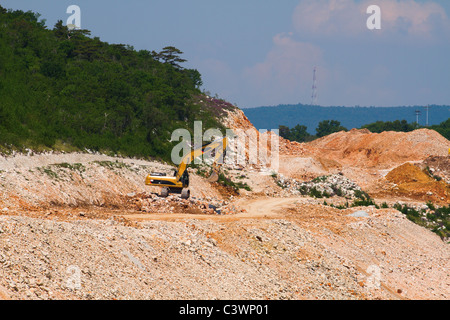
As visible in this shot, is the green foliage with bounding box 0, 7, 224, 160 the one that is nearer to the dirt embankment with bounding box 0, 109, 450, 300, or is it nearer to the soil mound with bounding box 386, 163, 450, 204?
the dirt embankment with bounding box 0, 109, 450, 300

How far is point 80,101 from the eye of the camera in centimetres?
4450

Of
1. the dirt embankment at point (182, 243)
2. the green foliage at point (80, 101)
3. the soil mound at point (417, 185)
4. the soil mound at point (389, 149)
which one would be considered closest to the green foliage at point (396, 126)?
the soil mound at point (389, 149)

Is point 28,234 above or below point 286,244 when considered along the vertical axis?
above

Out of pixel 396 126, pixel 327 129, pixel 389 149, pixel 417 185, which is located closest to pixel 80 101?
pixel 417 185

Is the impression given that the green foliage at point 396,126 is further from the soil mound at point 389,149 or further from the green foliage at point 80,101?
the green foliage at point 80,101

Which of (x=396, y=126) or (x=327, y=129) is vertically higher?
(x=396, y=126)

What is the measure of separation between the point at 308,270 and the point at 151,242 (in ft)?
20.9

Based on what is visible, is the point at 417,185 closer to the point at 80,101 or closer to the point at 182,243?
the point at 80,101

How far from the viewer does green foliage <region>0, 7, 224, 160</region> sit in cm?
3612

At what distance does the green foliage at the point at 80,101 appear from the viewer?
36125 mm

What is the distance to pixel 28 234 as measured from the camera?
15.9m
